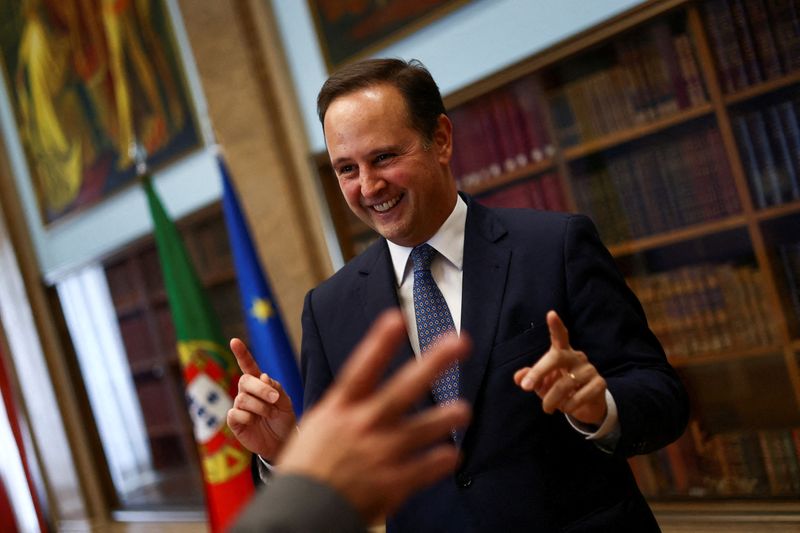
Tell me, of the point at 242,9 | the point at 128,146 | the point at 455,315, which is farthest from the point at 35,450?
the point at 455,315

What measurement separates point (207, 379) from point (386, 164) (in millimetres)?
3283

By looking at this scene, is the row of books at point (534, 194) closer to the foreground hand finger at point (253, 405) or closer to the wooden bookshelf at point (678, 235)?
the wooden bookshelf at point (678, 235)

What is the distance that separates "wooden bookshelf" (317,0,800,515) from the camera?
3.48 m

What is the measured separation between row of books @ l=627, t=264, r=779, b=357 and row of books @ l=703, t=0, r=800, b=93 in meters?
0.80

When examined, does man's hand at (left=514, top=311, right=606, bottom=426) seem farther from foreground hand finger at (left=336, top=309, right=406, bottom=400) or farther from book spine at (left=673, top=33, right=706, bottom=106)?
book spine at (left=673, top=33, right=706, bottom=106)

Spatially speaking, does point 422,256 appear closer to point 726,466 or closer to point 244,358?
point 244,358

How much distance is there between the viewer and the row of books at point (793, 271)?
348 centimetres

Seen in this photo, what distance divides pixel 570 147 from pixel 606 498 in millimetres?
2499

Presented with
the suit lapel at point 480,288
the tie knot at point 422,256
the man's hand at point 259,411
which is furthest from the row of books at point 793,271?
the man's hand at point 259,411

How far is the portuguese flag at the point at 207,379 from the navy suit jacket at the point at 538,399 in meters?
3.13

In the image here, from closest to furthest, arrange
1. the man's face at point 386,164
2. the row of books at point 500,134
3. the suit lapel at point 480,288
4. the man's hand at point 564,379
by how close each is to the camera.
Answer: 1. the man's hand at point 564,379
2. the suit lapel at point 480,288
3. the man's face at point 386,164
4. the row of books at point 500,134

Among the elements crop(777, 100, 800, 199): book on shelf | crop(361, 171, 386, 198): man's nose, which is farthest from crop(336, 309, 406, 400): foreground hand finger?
crop(777, 100, 800, 199): book on shelf

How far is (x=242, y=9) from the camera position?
17.1ft

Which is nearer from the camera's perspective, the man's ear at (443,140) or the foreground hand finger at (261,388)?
the foreground hand finger at (261,388)
